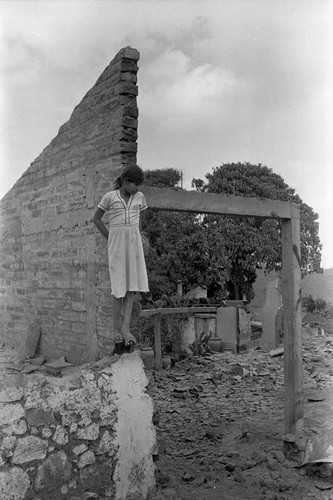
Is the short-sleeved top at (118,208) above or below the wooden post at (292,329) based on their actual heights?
above

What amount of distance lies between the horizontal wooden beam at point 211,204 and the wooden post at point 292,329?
32 centimetres

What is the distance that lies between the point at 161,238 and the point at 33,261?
1100 centimetres

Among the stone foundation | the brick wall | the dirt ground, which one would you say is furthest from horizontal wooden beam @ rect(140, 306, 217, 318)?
the stone foundation

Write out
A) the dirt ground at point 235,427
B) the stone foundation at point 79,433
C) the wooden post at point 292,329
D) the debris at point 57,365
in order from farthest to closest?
the wooden post at point 292,329, the debris at point 57,365, the dirt ground at point 235,427, the stone foundation at point 79,433

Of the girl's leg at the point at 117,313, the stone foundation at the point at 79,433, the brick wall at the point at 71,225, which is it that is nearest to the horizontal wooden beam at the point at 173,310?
the brick wall at the point at 71,225

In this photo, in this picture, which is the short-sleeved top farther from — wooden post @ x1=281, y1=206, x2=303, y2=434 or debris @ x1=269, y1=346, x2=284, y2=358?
debris @ x1=269, y1=346, x2=284, y2=358

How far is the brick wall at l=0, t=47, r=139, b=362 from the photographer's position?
5.39m

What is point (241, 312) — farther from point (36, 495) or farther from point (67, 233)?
point (36, 495)

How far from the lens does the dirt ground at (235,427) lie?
16.5 ft

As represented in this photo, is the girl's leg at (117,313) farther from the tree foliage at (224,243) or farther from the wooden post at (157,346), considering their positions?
the tree foliage at (224,243)

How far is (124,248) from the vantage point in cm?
413

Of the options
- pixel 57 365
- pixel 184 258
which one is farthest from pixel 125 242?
pixel 184 258

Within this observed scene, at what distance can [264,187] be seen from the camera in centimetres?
1797

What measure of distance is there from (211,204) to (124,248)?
1.77m
